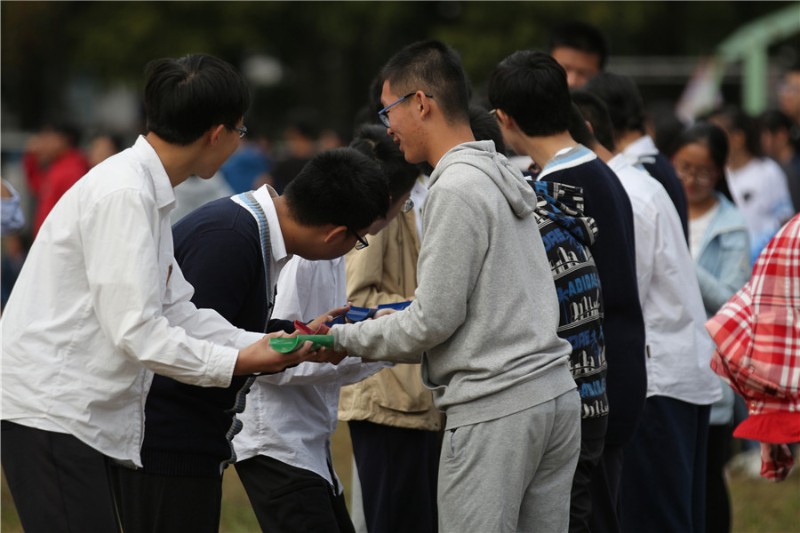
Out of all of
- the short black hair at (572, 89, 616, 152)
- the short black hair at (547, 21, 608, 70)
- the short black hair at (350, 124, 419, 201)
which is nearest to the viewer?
the short black hair at (350, 124, 419, 201)

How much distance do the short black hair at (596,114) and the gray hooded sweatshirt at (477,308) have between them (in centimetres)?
185

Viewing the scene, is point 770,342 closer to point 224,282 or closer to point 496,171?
point 496,171

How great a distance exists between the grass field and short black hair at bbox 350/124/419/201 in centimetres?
261

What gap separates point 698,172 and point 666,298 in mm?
1500

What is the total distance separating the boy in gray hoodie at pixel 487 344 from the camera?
3326mm

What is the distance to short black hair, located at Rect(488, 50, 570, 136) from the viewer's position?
171 inches

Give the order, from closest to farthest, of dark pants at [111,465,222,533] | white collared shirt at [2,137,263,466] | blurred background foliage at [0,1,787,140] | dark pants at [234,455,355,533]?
white collared shirt at [2,137,263,466] < dark pants at [111,465,222,533] < dark pants at [234,455,355,533] < blurred background foliage at [0,1,787,140]

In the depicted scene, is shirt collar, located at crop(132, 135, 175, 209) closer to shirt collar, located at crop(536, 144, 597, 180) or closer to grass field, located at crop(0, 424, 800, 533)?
shirt collar, located at crop(536, 144, 597, 180)

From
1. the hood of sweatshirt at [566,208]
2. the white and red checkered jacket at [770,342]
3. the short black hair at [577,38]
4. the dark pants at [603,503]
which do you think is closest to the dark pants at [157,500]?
the hood of sweatshirt at [566,208]

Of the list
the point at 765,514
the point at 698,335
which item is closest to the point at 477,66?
the point at 765,514

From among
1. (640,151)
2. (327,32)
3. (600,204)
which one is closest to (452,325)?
(600,204)

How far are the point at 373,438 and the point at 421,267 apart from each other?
1467 millimetres

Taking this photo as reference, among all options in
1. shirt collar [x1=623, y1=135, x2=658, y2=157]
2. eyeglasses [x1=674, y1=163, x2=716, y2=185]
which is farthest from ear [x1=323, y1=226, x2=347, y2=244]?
eyeglasses [x1=674, y1=163, x2=716, y2=185]

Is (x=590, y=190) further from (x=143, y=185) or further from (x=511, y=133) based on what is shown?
(x=143, y=185)
